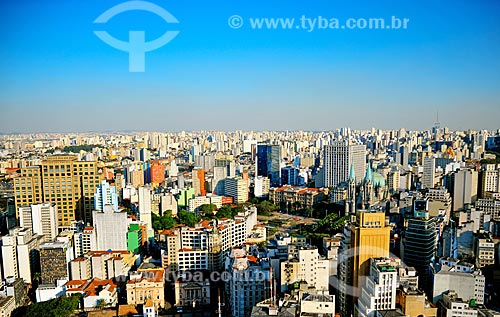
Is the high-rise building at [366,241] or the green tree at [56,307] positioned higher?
the high-rise building at [366,241]

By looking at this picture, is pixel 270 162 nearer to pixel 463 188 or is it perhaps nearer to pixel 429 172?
pixel 429 172

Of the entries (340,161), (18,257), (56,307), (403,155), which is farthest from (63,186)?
(403,155)

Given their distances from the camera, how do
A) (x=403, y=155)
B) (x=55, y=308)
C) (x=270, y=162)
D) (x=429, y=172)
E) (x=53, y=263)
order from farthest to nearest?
(x=270, y=162)
(x=403, y=155)
(x=429, y=172)
(x=53, y=263)
(x=55, y=308)

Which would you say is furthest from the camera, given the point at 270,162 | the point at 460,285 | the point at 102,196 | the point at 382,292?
the point at 270,162

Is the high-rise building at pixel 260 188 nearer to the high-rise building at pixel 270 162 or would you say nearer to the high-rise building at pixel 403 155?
the high-rise building at pixel 270 162

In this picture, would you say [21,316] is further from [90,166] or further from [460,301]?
[460,301]

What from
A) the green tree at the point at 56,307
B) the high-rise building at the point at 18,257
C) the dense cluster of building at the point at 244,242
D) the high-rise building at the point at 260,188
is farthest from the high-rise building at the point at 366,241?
the high-rise building at the point at 260,188

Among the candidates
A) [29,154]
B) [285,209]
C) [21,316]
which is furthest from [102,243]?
[285,209]
